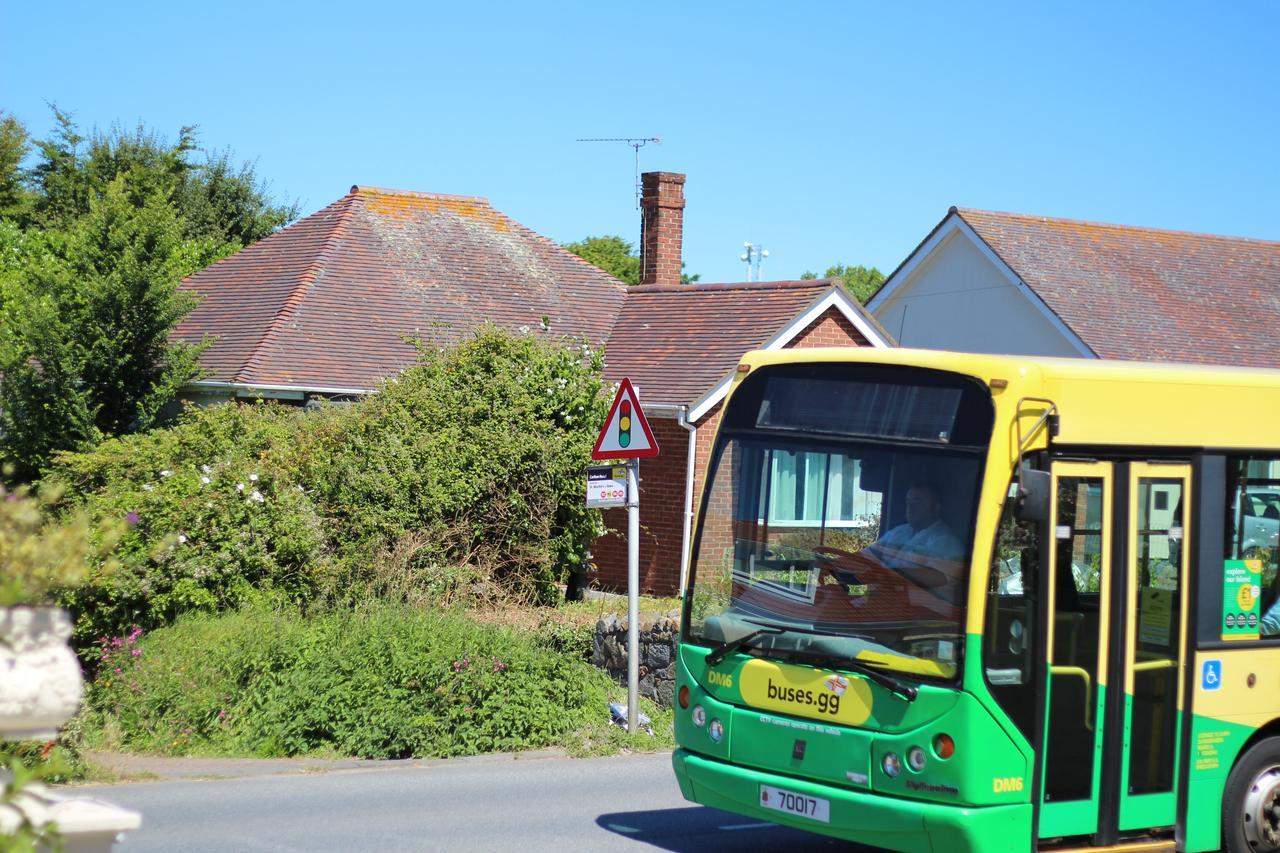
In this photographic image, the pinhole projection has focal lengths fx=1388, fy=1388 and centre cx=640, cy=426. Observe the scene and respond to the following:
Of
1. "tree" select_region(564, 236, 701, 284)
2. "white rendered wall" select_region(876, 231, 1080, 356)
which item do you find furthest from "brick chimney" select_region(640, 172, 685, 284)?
"tree" select_region(564, 236, 701, 284)

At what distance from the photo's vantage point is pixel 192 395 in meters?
23.4

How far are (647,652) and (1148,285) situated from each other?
896 inches

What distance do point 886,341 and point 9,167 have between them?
1211 inches

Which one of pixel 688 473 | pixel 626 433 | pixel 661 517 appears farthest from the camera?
pixel 661 517

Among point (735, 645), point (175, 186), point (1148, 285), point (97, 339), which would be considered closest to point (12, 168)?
point (175, 186)

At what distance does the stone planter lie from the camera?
3086 millimetres

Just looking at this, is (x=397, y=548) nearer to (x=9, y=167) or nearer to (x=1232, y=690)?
(x=1232, y=690)

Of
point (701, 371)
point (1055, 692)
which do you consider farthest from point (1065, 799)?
point (701, 371)

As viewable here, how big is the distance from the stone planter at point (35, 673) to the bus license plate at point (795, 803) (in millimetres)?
4776

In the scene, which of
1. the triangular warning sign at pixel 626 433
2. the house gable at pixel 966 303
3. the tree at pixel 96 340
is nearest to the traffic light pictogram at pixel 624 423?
the triangular warning sign at pixel 626 433

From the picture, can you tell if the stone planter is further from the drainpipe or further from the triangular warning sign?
the drainpipe

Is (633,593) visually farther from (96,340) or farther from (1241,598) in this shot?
(96,340)

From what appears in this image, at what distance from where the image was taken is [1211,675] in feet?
25.3

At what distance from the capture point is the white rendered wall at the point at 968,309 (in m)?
31.4
